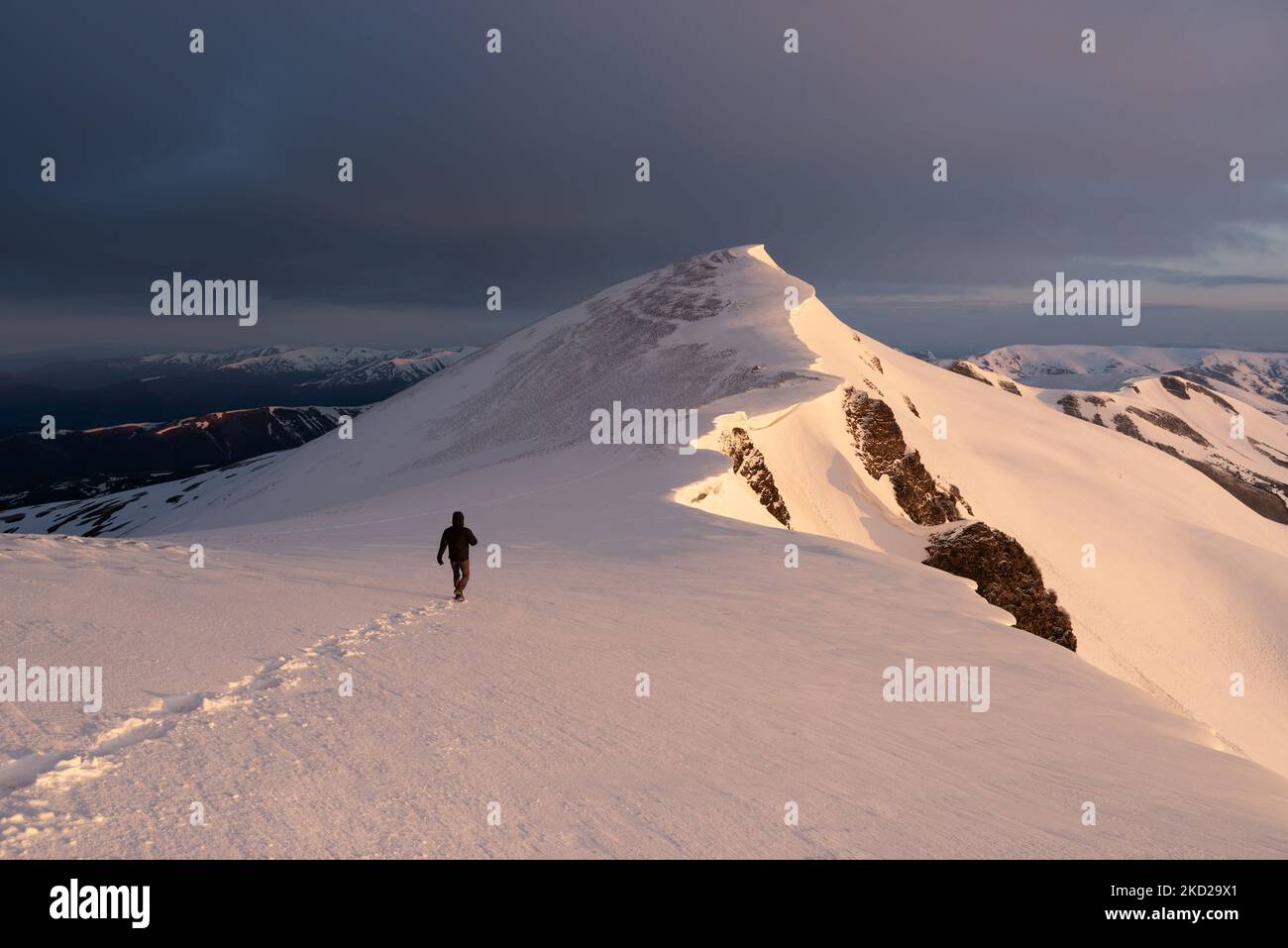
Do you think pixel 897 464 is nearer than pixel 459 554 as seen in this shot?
No

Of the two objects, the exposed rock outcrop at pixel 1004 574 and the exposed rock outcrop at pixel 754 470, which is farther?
the exposed rock outcrop at pixel 1004 574

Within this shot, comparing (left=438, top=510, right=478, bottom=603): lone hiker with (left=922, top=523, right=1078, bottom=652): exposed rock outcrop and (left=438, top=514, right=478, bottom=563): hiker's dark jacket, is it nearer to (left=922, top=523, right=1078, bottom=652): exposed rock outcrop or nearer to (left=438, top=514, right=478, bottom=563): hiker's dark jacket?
(left=438, top=514, right=478, bottom=563): hiker's dark jacket

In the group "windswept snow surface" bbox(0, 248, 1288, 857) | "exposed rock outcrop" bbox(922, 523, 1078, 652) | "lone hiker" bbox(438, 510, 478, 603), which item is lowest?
"exposed rock outcrop" bbox(922, 523, 1078, 652)

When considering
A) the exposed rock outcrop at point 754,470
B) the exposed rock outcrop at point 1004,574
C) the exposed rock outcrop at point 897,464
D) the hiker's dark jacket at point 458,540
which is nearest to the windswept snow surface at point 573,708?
the hiker's dark jacket at point 458,540

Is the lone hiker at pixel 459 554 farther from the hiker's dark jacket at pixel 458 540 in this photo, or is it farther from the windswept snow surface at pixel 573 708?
the windswept snow surface at pixel 573 708

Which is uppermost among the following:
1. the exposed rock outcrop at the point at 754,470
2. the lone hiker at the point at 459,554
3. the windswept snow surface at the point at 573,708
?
the exposed rock outcrop at the point at 754,470

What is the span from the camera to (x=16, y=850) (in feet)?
15.5

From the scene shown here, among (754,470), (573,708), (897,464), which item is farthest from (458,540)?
(897,464)

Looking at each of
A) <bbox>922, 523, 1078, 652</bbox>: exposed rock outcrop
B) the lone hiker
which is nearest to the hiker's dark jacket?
the lone hiker

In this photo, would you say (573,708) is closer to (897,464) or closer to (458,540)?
(458,540)

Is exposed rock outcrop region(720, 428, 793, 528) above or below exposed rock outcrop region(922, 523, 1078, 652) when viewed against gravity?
above

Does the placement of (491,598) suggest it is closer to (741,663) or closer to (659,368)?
(741,663)
